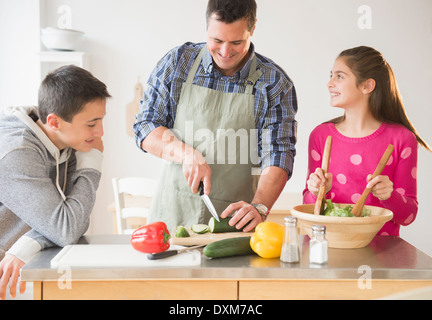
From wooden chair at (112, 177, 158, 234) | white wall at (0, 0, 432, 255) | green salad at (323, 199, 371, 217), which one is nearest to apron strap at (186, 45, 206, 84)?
green salad at (323, 199, 371, 217)

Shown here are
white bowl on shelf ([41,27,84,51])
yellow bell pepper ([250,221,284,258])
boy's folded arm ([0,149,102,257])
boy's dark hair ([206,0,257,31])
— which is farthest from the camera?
white bowl on shelf ([41,27,84,51])

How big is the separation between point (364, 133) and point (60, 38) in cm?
284

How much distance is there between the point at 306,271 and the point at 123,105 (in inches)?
130

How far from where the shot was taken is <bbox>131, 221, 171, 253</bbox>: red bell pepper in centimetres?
147

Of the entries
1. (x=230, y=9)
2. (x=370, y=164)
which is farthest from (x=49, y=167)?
(x=370, y=164)

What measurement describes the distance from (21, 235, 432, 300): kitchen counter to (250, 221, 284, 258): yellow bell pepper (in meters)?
0.06

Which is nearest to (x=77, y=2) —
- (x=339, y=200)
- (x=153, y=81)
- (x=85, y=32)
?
(x=85, y=32)

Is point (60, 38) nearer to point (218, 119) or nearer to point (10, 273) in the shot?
point (218, 119)

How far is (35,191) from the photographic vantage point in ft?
5.16

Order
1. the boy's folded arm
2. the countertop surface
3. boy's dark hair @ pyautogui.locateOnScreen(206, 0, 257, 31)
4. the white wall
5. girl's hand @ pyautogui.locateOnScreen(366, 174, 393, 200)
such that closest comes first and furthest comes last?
the countertop surface, the boy's folded arm, girl's hand @ pyautogui.locateOnScreen(366, 174, 393, 200), boy's dark hair @ pyautogui.locateOnScreen(206, 0, 257, 31), the white wall

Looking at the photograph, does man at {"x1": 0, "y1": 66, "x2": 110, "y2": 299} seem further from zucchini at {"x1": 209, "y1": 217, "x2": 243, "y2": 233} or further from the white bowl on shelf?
the white bowl on shelf

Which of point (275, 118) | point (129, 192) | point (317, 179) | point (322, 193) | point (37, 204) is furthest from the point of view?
point (129, 192)

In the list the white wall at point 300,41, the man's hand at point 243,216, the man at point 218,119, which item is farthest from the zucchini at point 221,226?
the white wall at point 300,41
